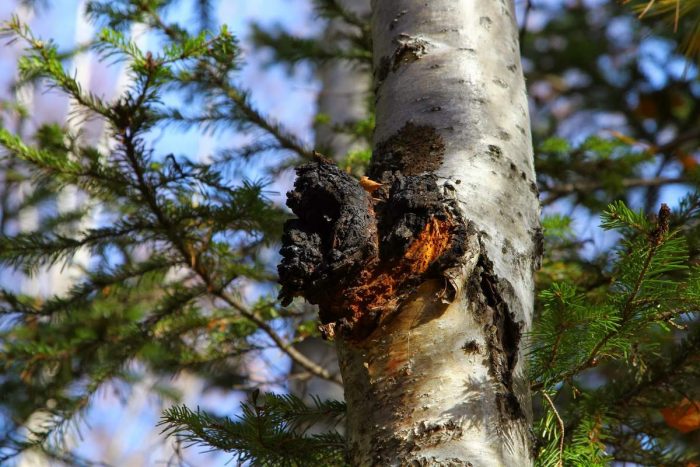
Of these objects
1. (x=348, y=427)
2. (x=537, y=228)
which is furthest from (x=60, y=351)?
(x=537, y=228)

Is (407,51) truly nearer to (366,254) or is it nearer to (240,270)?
(366,254)

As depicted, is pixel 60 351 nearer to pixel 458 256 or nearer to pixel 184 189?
pixel 184 189

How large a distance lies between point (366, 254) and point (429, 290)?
0.42 feet

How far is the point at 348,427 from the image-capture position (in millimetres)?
1276

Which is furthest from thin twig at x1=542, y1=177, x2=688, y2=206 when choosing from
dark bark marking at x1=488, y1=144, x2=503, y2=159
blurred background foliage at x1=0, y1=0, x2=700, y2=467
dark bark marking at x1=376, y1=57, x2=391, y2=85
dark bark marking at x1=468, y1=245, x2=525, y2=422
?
dark bark marking at x1=468, y1=245, x2=525, y2=422

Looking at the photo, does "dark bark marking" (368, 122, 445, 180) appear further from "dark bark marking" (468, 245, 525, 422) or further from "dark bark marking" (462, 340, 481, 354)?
"dark bark marking" (462, 340, 481, 354)

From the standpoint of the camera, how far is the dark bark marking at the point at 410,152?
145 centimetres

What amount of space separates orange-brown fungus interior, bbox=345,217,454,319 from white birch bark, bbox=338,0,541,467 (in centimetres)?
4

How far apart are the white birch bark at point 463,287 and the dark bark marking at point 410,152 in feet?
0.04

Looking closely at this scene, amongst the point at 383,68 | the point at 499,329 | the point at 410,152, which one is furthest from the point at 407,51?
the point at 499,329

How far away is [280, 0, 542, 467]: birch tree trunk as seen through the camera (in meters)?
1.18

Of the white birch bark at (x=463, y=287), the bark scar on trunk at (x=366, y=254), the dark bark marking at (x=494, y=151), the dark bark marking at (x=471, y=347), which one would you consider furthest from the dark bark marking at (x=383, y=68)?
the dark bark marking at (x=471, y=347)

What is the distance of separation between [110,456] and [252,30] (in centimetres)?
925

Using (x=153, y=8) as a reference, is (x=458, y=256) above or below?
below
